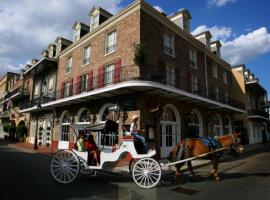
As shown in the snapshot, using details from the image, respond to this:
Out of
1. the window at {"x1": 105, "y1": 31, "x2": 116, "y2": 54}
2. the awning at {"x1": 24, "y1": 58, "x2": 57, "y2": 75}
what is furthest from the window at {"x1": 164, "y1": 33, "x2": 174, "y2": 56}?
the awning at {"x1": 24, "y1": 58, "x2": 57, "y2": 75}

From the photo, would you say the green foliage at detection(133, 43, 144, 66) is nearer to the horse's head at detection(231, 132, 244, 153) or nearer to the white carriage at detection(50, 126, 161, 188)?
the horse's head at detection(231, 132, 244, 153)

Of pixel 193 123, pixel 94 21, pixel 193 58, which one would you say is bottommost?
pixel 193 123

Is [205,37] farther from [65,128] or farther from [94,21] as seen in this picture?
[65,128]

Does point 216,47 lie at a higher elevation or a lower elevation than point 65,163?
higher

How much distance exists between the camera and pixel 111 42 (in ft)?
55.4

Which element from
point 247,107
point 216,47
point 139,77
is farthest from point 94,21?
point 247,107

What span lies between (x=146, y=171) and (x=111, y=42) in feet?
40.3

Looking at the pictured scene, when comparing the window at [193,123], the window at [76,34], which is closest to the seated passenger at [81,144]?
the window at [193,123]

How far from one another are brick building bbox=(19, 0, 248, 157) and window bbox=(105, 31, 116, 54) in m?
0.08

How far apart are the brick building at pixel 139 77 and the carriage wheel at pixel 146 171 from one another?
4998 mm

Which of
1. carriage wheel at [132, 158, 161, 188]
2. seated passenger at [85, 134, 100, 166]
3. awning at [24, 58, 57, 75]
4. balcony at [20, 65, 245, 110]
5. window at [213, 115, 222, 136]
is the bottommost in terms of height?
carriage wheel at [132, 158, 161, 188]

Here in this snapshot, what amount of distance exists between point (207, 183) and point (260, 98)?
35.1 meters

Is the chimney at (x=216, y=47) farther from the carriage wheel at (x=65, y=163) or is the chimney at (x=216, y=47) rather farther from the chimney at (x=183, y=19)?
the carriage wheel at (x=65, y=163)

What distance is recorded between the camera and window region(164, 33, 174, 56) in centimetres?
1666
